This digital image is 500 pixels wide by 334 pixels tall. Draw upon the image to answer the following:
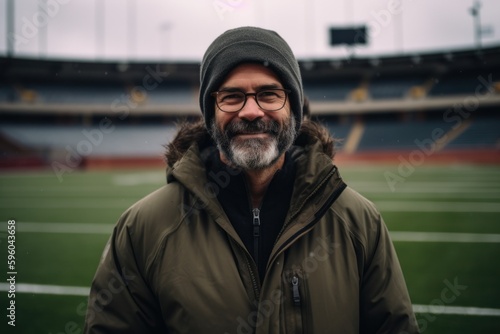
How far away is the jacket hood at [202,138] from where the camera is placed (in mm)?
1930

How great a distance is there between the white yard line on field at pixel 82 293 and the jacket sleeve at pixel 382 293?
2239mm

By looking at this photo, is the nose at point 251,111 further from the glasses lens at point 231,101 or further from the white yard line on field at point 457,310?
the white yard line on field at point 457,310

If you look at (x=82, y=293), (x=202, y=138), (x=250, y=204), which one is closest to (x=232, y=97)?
(x=202, y=138)

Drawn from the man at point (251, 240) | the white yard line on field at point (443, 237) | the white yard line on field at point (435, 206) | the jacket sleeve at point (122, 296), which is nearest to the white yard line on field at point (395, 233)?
the white yard line on field at point (443, 237)

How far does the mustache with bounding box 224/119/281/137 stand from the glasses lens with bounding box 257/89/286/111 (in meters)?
0.07

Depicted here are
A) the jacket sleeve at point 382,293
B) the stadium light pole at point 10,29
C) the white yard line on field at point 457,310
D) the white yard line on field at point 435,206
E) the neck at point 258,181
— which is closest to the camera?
the jacket sleeve at point 382,293

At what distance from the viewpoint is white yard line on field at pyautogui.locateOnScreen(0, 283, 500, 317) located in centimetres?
359

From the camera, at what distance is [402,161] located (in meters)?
28.1

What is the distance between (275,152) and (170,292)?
732mm

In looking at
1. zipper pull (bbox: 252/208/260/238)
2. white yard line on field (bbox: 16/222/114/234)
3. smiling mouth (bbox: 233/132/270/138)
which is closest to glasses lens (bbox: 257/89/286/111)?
smiling mouth (bbox: 233/132/270/138)

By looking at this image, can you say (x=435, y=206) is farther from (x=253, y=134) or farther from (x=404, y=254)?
(x=253, y=134)

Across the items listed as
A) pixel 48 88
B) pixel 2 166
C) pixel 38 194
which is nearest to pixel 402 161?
pixel 38 194

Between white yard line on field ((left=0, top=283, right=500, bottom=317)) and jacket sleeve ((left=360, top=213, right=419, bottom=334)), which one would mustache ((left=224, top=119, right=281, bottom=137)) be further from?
white yard line on field ((left=0, top=283, right=500, bottom=317))

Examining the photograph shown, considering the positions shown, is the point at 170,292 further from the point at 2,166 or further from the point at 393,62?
the point at 393,62
